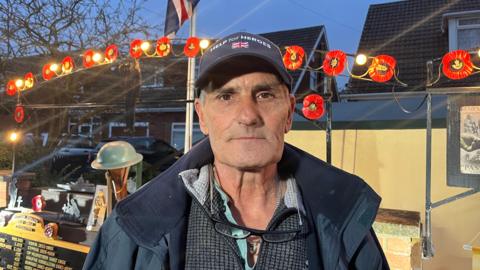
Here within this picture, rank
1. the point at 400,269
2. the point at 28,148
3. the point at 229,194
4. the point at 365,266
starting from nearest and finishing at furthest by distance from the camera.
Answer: the point at 365,266 → the point at 229,194 → the point at 400,269 → the point at 28,148

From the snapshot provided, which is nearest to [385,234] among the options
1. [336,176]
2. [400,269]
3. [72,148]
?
[400,269]

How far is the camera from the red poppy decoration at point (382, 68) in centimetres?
474

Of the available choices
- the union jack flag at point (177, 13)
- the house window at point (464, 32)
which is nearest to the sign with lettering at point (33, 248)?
the union jack flag at point (177, 13)

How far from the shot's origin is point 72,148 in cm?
1278

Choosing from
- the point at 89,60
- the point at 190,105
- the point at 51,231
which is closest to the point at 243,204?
the point at 51,231

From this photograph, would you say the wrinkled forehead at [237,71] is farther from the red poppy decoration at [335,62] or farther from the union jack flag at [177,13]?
the union jack flag at [177,13]

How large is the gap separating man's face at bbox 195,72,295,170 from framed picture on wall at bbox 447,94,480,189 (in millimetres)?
2859

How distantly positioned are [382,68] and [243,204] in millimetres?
3857

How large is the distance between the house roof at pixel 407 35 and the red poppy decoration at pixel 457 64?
26.7 ft

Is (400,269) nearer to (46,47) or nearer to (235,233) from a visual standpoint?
(235,233)

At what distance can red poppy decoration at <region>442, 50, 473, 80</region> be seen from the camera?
4188mm

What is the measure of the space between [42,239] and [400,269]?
10.2ft

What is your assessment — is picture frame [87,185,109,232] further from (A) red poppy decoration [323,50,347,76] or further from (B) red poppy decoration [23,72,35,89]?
(B) red poppy decoration [23,72,35,89]

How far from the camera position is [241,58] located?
1.35 m
